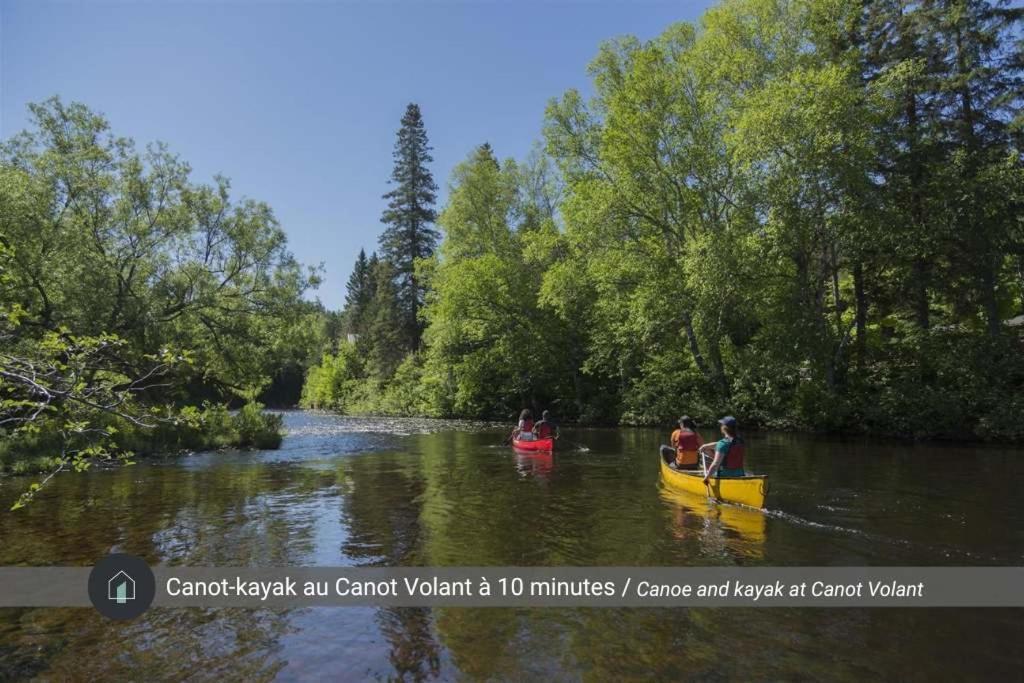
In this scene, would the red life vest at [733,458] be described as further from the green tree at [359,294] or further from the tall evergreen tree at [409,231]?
the green tree at [359,294]

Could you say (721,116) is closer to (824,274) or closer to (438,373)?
(824,274)

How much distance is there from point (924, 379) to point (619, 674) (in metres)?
24.2

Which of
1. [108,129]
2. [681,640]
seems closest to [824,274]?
[681,640]

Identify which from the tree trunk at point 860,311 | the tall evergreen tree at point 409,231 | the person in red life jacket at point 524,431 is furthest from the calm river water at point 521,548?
the tall evergreen tree at point 409,231

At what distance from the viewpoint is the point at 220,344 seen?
87.6ft

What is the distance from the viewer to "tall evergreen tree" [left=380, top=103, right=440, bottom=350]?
51344 millimetres

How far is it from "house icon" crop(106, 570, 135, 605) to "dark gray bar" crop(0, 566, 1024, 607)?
27cm

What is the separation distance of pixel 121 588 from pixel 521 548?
524cm

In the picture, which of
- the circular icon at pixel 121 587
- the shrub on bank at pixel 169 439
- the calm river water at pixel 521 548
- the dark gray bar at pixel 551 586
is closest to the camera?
the calm river water at pixel 521 548

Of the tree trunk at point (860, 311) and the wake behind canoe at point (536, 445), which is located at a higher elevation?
the tree trunk at point (860, 311)

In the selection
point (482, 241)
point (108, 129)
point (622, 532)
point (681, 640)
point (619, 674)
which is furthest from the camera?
point (482, 241)

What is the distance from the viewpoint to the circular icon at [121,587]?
7129 mm

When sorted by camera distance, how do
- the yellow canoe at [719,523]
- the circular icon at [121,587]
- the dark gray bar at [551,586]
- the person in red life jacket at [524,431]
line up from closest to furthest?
1. the circular icon at [121,587]
2. the dark gray bar at [551,586]
3. the yellow canoe at [719,523]
4. the person in red life jacket at [524,431]

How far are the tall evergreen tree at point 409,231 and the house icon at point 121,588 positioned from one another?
43.8 metres
